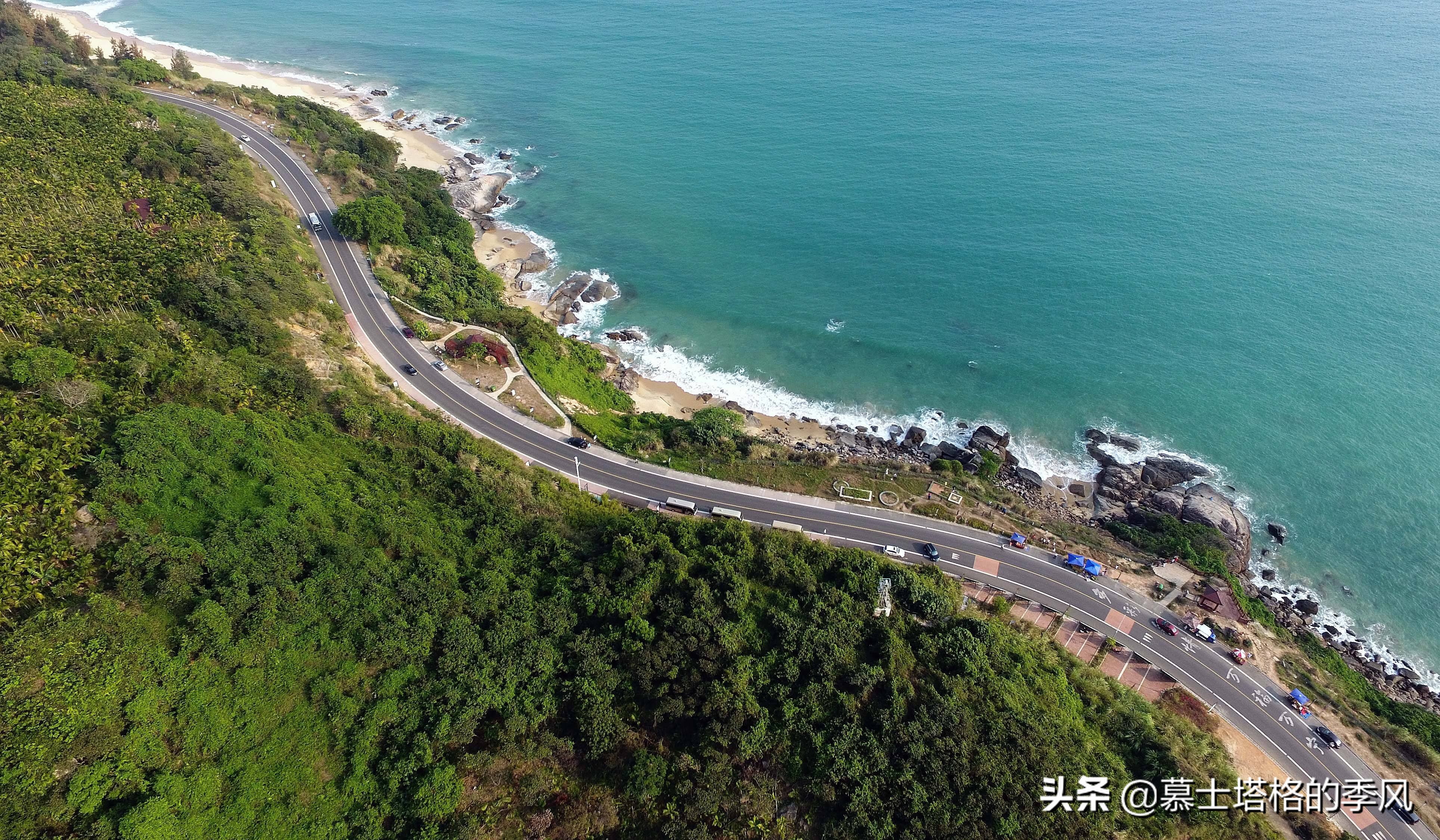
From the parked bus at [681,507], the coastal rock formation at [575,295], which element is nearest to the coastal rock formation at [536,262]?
the coastal rock formation at [575,295]

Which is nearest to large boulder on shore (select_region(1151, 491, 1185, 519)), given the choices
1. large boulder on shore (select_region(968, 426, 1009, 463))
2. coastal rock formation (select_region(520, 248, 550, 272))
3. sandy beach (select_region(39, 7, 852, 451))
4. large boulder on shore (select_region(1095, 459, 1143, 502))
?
large boulder on shore (select_region(1095, 459, 1143, 502))

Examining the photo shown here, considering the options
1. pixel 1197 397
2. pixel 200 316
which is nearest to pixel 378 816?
pixel 200 316

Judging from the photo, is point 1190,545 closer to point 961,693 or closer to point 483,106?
point 961,693

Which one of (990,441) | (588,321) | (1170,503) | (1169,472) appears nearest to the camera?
(1170,503)

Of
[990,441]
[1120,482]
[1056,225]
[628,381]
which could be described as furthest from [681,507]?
[1056,225]

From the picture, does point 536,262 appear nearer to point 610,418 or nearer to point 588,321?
point 588,321

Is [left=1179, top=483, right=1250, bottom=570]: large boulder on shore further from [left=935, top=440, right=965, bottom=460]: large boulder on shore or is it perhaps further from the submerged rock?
the submerged rock

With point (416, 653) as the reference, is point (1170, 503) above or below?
below
